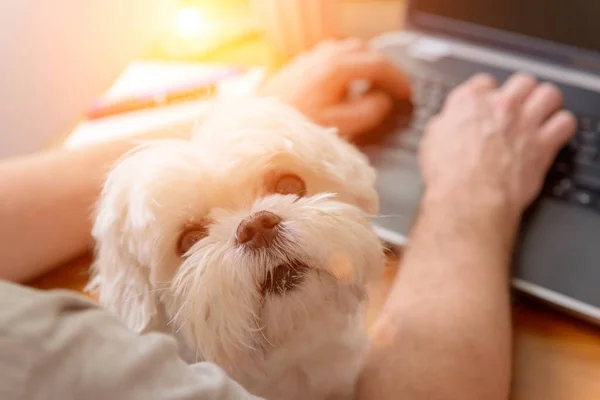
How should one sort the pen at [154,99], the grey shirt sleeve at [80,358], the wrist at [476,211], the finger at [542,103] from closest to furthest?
the grey shirt sleeve at [80,358], the wrist at [476,211], the finger at [542,103], the pen at [154,99]

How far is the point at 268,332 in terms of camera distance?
0.45m

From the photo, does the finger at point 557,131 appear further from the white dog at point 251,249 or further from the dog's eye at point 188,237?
the dog's eye at point 188,237

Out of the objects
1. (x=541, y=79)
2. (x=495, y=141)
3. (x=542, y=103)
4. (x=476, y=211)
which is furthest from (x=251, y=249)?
(x=541, y=79)

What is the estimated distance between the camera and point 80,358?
0.85ft

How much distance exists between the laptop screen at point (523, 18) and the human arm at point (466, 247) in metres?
0.07

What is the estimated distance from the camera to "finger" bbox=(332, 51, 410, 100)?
73cm

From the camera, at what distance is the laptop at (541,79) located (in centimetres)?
51

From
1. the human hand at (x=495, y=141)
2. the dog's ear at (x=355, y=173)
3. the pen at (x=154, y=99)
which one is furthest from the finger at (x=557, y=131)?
the pen at (x=154, y=99)

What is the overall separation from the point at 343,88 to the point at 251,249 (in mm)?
370

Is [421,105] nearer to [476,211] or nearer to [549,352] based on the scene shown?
[476,211]

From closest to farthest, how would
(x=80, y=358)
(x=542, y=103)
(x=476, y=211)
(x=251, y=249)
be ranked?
(x=80, y=358), (x=251, y=249), (x=476, y=211), (x=542, y=103)

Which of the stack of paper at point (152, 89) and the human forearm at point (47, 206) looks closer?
the human forearm at point (47, 206)

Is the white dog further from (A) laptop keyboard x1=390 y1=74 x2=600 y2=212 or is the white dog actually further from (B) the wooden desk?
(A) laptop keyboard x1=390 y1=74 x2=600 y2=212

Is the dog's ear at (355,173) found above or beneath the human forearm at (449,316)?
above
